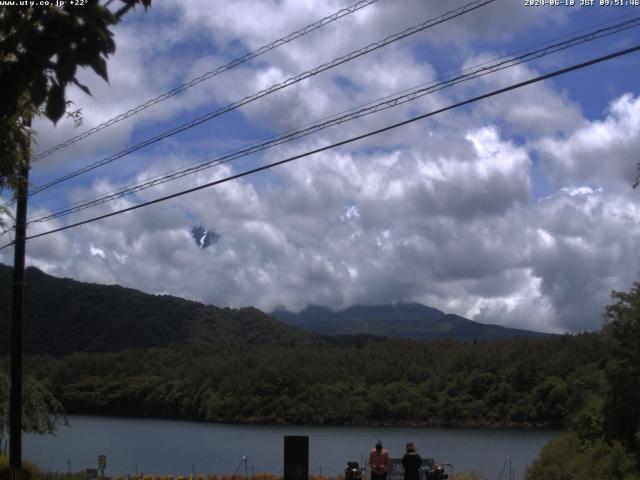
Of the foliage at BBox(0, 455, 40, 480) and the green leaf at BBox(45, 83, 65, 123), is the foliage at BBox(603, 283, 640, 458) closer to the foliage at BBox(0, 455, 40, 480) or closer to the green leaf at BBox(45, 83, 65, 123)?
the foliage at BBox(0, 455, 40, 480)

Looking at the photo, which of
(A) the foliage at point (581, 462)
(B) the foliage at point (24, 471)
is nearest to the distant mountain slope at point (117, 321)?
(B) the foliage at point (24, 471)

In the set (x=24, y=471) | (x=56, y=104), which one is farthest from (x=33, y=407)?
(x=56, y=104)

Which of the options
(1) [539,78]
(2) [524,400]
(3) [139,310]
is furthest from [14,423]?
(3) [139,310]

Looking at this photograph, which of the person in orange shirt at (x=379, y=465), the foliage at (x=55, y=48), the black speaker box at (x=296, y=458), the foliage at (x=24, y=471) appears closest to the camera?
the foliage at (x=55, y=48)

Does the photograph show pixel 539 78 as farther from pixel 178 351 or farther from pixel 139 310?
pixel 139 310

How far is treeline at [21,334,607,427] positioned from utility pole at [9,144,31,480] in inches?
2413

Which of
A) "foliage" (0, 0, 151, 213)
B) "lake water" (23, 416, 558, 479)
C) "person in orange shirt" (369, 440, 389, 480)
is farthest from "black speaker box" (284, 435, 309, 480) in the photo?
"lake water" (23, 416, 558, 479)

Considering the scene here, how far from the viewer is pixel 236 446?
58469 millimetres

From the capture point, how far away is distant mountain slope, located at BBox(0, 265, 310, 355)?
12112cm

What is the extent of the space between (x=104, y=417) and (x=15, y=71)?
298 ft

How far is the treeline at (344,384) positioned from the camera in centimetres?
8112

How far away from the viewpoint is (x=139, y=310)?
5945 inches

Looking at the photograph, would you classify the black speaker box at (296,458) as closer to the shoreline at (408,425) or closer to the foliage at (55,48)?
the foliage at (55,48)

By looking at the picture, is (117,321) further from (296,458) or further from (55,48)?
(55,48)
